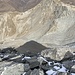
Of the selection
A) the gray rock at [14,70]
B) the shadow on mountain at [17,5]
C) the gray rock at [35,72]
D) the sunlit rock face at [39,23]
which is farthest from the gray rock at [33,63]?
the shadow on mountain at [17,5]

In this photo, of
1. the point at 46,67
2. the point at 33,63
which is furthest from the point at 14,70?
the point at 46,67

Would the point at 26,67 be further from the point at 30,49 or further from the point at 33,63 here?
the point at 30,49

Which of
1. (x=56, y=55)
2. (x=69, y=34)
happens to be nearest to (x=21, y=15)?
(x=69, y=34)

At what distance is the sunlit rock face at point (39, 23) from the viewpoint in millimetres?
32334

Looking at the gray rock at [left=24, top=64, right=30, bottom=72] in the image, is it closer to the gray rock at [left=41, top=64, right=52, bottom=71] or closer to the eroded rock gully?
the gray rock at [left=41, top=64, right=52, bottom=71]

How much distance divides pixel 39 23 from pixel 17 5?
43.2 ft

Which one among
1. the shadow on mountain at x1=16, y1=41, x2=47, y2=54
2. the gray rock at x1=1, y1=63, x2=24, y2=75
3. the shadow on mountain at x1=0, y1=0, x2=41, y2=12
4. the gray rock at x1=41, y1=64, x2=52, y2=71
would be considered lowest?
the shadow on mountain at x1=16, y1=41, x2=47, y2=54

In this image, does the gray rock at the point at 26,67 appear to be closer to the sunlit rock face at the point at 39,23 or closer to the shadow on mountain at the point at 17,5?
the sunlit rock face at the point at 39,23

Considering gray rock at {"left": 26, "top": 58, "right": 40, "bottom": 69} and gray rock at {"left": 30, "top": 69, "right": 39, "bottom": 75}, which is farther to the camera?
gray rock at {"left": 26, "top": 58, "right": 40, "bottom": 69}

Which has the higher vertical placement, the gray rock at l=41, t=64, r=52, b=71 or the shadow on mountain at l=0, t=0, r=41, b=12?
the shadow on mountain at l=0, t=0, r=41, b=12

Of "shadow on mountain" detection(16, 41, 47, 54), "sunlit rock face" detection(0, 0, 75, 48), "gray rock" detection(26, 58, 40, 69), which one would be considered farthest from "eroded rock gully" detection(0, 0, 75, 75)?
"gray rock" detection(26, 58, 40, 69)

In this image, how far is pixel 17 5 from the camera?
50000mm

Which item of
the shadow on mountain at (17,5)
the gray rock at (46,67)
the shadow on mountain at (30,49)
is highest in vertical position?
the shadow on mountain at (17,5)

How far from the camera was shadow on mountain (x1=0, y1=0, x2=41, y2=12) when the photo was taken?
149ft
